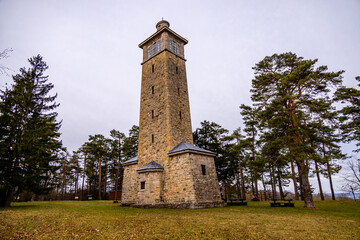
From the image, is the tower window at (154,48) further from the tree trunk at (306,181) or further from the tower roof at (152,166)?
the tree trunk at (306,181)

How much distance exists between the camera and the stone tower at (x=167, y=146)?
1620 cm

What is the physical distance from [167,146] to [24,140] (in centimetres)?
1090

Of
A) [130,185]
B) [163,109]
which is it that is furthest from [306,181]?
[130,185]

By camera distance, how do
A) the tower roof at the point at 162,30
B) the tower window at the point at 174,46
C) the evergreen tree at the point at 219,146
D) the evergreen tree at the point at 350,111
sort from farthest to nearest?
the evergreen tree at the point at 219,146 → the tower window at the point at 174,46 → the tower roof at the point at 162,30 → the evergreen tree at the point at 350,111

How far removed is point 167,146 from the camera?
18.2 meters

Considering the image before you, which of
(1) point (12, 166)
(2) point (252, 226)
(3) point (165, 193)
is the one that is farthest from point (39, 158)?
(2) point (252, 226)

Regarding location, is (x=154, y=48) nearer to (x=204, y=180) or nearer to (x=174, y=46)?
(x=174, y=46)

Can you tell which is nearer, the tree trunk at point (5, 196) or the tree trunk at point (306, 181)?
the tree trunk at point (5, 196)

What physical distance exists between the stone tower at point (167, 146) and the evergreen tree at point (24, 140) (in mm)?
7505

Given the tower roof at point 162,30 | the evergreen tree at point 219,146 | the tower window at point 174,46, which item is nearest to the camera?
the tower roof at point 162,30

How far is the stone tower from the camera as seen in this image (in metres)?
16.2

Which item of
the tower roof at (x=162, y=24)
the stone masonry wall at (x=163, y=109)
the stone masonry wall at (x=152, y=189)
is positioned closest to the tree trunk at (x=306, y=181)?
the stone masonry wall at (x=163, y=109)

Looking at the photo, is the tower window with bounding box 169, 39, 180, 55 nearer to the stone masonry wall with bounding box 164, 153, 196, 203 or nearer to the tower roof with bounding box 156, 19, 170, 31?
the tower roof with bounding box 156, 19, 170, 31

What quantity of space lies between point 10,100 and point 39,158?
519cm
